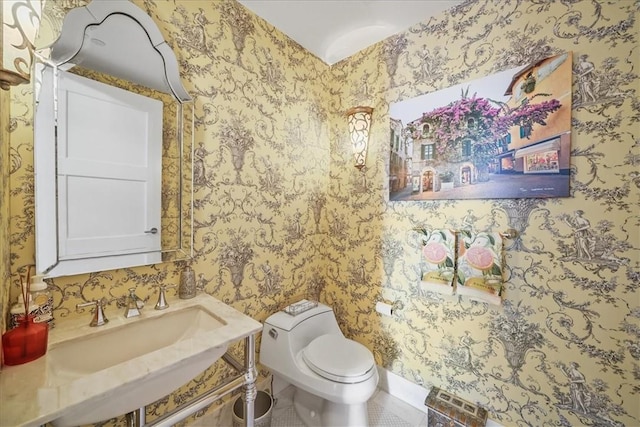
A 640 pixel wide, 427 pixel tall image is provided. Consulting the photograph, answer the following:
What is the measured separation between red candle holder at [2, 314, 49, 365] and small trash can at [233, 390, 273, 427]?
36.2 inches

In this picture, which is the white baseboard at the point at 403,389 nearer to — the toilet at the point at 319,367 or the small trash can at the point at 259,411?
the toilet at the point at 319,367

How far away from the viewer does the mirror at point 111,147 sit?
0.94m

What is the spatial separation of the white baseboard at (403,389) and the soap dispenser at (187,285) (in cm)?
135

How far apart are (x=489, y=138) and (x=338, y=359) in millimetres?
1432

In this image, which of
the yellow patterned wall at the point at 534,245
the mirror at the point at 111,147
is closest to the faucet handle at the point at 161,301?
the mirror at the point at 111,147

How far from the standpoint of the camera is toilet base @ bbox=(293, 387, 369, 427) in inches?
53.9

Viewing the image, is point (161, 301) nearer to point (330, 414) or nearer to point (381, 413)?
point (330, 414)

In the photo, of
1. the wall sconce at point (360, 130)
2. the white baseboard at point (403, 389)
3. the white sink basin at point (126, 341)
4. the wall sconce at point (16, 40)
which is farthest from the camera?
the wall sconce at point (360, 130)

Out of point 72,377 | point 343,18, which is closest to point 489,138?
point 343,18

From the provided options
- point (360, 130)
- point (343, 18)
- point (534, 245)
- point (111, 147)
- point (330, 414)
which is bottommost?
point (330, 414)

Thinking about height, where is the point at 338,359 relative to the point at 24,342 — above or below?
below

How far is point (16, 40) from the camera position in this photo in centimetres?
61

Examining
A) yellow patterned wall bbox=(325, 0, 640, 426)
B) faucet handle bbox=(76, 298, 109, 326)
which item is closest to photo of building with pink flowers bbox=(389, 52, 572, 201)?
yellow patterned wall bbox=(325, 0, 640, 426)

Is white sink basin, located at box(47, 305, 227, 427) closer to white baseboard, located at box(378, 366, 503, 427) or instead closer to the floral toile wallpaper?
the floral toile wallpaper
